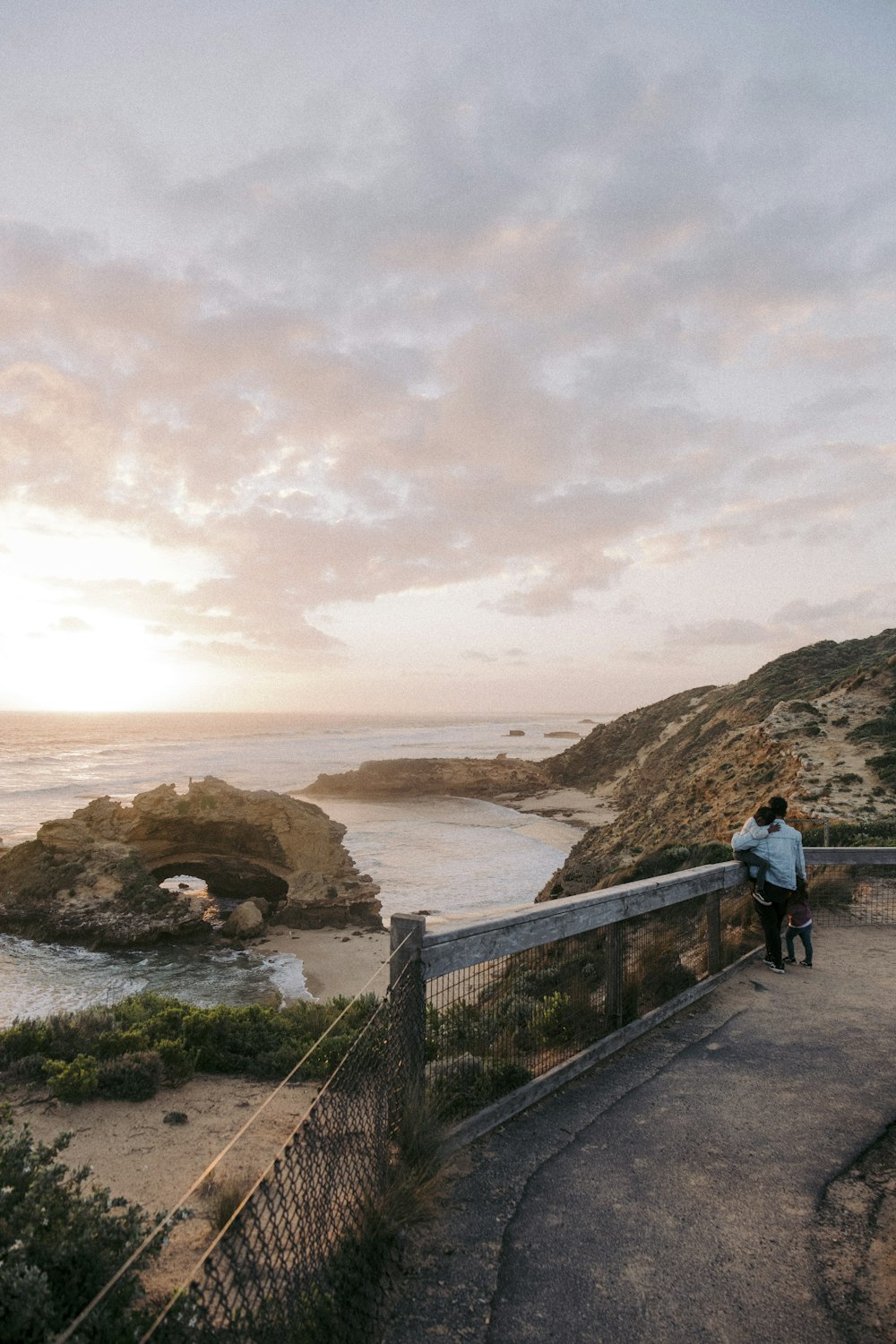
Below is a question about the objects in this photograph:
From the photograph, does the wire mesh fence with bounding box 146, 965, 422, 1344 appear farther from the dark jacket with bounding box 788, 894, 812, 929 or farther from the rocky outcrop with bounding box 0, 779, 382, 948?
the rocky outcrop with bounding box 0, 779, 382, 948

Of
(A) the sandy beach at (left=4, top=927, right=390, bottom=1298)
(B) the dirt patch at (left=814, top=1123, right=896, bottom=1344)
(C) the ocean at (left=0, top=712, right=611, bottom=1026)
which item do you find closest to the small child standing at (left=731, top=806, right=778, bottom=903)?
(B) the dirt patch at (left=814, top=1123, right=896, bottom=1344)

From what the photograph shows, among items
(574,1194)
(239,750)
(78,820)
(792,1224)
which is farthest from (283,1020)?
(239,750)

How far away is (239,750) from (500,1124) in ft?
322

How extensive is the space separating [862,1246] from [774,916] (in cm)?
445

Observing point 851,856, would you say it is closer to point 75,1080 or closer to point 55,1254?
point 75,1080

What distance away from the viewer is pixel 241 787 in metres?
63.9

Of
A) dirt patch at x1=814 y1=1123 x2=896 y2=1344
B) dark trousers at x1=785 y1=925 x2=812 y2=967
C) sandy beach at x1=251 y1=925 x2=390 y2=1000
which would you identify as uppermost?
dirt patch at x1=814 y1=1123 x2=896 y2=1344

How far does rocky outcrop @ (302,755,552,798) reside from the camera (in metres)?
60.7

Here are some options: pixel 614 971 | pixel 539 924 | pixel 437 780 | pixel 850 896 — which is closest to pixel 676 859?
pixel 850 896

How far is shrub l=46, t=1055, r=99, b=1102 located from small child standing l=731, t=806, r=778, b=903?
6.27 metres

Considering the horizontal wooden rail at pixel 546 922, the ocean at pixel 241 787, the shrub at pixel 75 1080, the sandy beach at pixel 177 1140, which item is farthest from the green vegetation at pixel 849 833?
the shrub at pixel 75 1080

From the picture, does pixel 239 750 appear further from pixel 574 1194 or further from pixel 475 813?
pixel 574 1194

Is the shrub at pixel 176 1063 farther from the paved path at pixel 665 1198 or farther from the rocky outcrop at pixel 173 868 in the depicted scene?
the rocky outcrop at pixel 173 868

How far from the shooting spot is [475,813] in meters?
48.3
